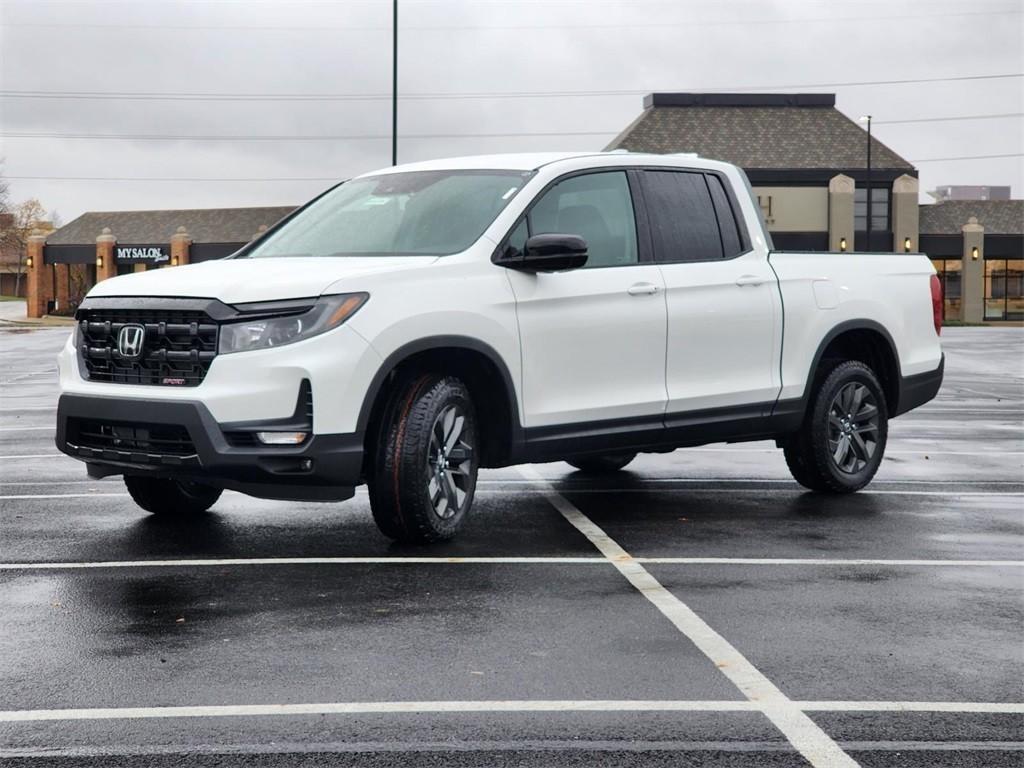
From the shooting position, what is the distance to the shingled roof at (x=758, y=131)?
69.4 metres

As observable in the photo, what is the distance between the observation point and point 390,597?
6672 millimetres

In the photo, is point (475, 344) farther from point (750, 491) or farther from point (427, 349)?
point (750, 491)

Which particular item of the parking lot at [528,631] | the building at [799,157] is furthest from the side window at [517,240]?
the building at [799,157]

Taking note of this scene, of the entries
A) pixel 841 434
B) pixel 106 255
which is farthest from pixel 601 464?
pixel 106 255

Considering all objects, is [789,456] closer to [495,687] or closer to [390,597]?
[390,597]

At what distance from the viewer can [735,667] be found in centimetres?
547

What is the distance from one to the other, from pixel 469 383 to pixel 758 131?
64396 mm

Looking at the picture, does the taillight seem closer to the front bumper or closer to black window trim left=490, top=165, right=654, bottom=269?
black window trim left=490, top=165, right=654, bottom=269

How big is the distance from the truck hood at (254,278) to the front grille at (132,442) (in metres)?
0.67

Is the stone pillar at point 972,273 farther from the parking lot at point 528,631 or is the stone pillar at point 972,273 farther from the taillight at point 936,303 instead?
the parking lot at point 528,631

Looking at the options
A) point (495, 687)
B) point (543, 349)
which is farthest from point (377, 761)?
point (543, 349)

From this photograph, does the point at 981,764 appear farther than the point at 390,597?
No

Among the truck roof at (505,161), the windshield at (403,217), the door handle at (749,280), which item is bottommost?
the door handle at (749,280)

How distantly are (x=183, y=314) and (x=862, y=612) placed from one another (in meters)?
3.54
